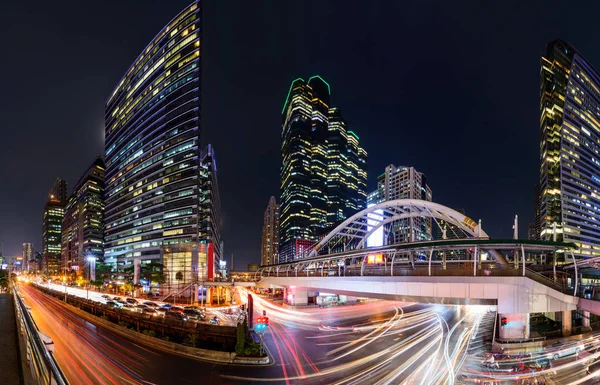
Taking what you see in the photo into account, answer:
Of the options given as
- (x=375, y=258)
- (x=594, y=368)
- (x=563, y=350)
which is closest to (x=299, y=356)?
(x=594, y=368)

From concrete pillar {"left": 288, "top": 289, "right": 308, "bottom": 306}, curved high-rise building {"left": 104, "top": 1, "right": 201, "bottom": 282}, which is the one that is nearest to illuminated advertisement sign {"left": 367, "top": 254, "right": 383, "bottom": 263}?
concrete pillar {"left": 288, "top": 289, "right": 308, "bottom": 306}

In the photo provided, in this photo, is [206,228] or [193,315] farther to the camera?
[206,228]

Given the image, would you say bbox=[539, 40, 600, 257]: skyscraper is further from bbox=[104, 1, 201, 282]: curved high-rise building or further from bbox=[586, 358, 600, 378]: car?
bbox=[104, 1, 201, 282]: curved high-rise building

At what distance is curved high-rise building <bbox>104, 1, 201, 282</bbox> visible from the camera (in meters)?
101

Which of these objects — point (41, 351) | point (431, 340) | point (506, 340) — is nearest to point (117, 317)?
point (431, 340)

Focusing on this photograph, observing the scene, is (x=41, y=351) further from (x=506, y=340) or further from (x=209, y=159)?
(x=209, y=159)

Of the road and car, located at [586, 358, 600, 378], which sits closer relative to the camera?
car, located at [586, 358, 600, 378]

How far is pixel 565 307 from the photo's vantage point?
1160 inches

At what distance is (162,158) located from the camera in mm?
111250

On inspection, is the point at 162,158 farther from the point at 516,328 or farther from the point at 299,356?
the point at 516,328

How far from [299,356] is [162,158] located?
97.9 metres

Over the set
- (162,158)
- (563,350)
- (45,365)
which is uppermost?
(162,158)

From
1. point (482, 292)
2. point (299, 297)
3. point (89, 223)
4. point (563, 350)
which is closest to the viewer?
point (563, 350)

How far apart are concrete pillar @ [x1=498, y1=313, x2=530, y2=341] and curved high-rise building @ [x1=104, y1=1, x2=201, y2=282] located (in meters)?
76.1
